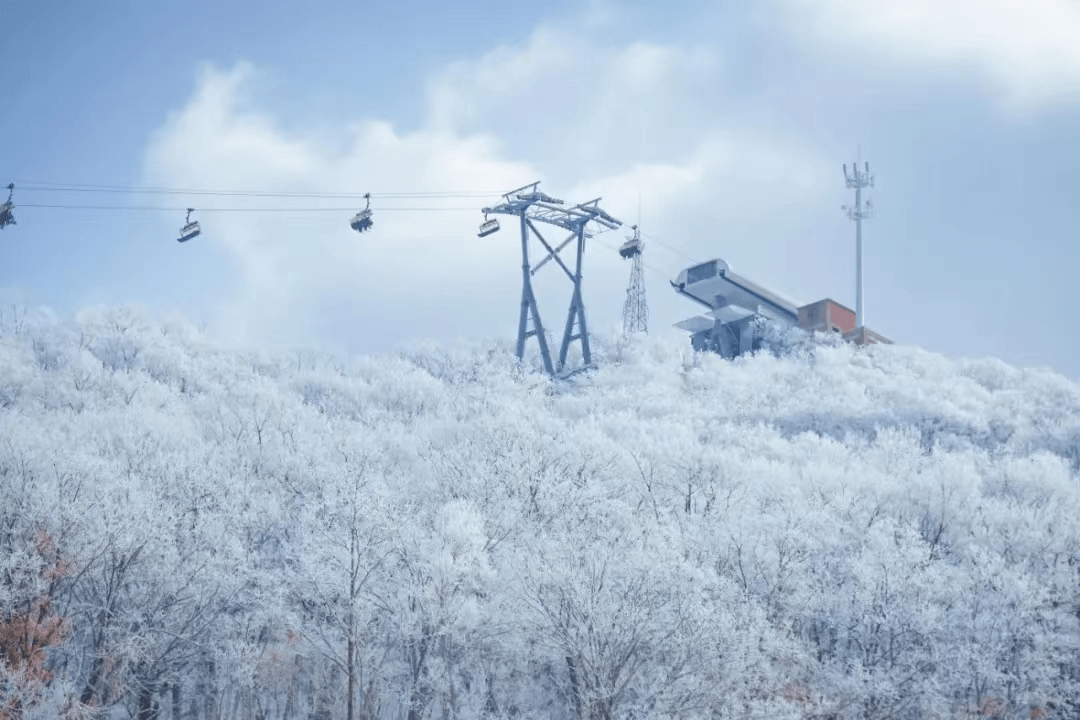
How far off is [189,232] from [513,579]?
14.4m

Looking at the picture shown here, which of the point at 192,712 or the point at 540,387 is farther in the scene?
the point at 540,387

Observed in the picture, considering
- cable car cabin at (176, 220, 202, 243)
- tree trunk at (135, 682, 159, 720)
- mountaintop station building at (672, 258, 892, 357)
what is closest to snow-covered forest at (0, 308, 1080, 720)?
tree trunk at (135, 682, 159, 720)

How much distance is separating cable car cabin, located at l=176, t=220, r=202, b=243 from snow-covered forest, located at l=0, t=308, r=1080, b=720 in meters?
9.40

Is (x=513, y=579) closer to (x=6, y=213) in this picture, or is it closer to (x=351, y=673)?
(x=351, y=673)

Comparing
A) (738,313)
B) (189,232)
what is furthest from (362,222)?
(738,313)

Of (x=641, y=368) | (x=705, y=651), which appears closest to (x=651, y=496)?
(x=705, y=651)

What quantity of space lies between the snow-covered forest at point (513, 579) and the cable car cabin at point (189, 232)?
30.8 feet

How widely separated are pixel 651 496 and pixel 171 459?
1920 centimetres

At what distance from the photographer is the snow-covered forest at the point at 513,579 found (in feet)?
96.3

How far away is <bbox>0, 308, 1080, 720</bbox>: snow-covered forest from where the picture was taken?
96.3ft

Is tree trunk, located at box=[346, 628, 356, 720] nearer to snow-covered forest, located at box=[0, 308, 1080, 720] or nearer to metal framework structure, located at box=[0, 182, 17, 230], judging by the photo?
snow-covered forest, located at box=[0, 308, 1080, 720]

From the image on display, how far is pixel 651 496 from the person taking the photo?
132 feet

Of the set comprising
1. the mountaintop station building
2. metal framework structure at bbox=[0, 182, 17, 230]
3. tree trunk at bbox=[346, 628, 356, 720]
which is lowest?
tree trunk at bbox=[346, 628, 356, 720]

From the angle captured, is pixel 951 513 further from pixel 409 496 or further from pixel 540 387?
pixel 540 387
